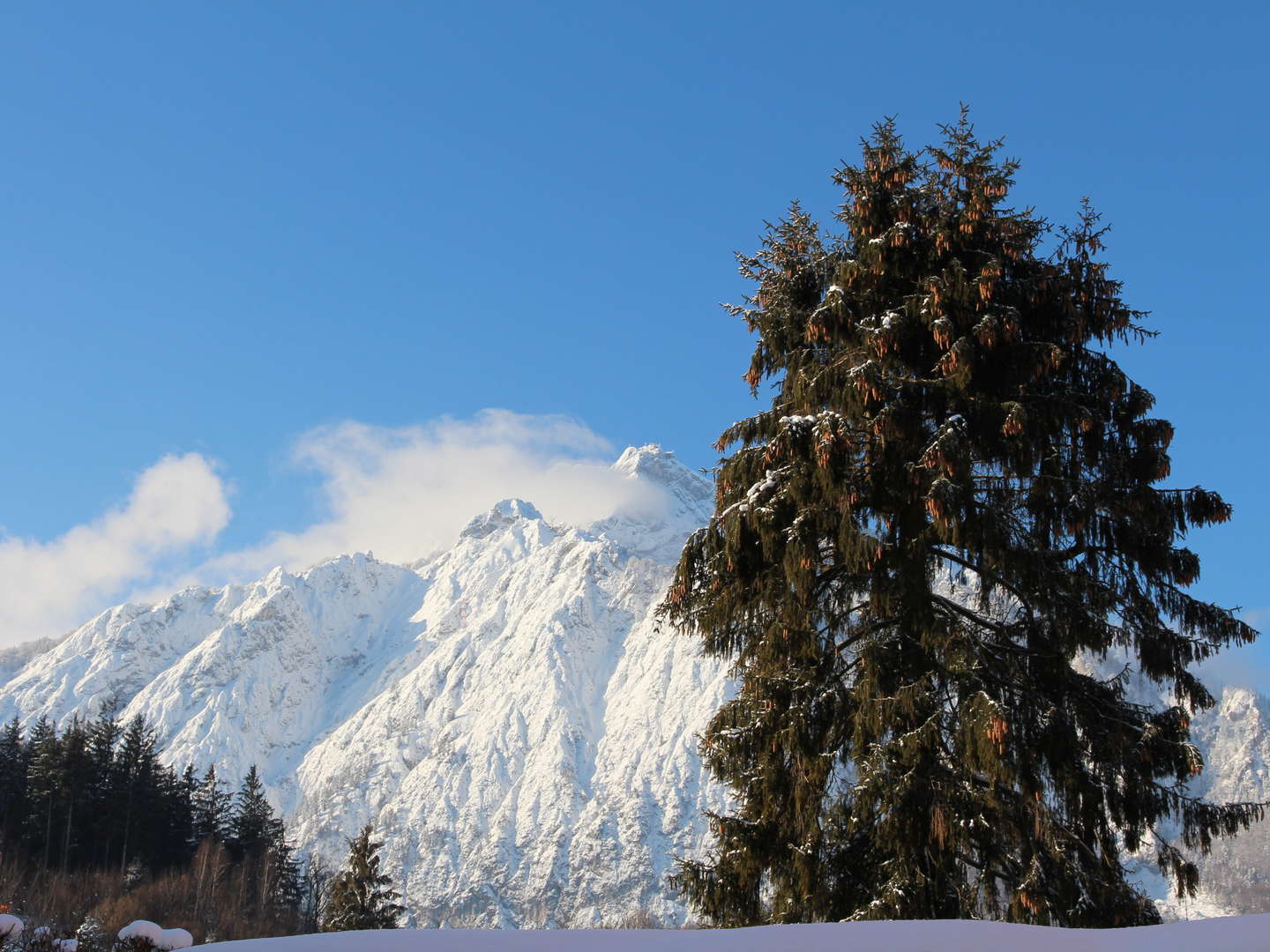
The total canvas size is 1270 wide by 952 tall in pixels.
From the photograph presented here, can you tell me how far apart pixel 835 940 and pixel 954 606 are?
20.8 feet

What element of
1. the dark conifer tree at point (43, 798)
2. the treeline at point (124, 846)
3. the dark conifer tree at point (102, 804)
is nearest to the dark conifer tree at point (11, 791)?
the treeline at point (124, 846)

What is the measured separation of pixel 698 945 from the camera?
336 cm

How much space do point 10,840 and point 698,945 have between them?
60877 millimetres

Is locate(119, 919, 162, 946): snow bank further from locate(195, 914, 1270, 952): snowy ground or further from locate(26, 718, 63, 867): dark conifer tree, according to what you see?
locate(26, 718, 63, 867): dark conifer tree

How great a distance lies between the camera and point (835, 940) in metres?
3.39

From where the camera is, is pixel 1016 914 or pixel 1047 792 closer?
pixel 1016 914

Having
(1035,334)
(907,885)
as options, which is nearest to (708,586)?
(907,885)

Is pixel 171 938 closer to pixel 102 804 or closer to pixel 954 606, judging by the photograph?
pixel 954 606

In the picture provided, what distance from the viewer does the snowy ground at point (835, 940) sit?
3312 millimetres

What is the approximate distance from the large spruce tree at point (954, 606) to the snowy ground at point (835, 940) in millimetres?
4551

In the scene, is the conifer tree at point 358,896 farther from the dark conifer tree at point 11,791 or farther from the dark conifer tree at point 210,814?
the dark conifer tree at point 210,814

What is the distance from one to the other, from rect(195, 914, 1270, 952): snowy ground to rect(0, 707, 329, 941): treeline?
47.3 meters

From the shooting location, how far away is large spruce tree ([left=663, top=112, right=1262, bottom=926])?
26.9 feet

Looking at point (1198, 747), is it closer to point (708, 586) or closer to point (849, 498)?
point (849, 498)
